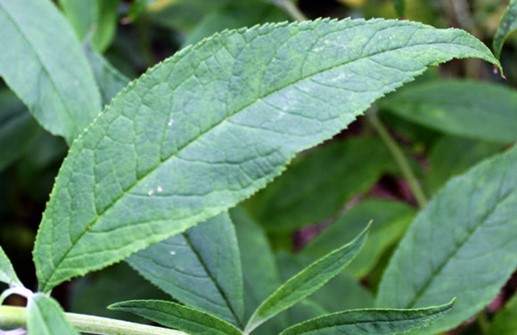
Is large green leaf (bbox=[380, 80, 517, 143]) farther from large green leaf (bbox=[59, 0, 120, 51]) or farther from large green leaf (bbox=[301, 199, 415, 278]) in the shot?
large green leaf (bbox=[59, 0, 120, 51])

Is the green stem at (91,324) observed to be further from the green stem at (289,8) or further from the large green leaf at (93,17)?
the green stem at (289,8)

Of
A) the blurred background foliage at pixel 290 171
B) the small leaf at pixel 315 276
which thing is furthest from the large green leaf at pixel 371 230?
the small leaf at pixel 315 276

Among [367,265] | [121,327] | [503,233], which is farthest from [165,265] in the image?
[367,265]

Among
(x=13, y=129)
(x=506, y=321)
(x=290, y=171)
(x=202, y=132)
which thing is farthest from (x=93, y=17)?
(x=506, y=321)

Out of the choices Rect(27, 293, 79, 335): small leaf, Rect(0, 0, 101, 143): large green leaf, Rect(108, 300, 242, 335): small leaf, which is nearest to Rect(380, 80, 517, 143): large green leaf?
Rect(0, 0, 101, 143): large green leaf

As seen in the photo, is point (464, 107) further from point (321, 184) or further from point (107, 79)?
point (107, 79)

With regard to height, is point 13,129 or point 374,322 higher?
point 13,129
